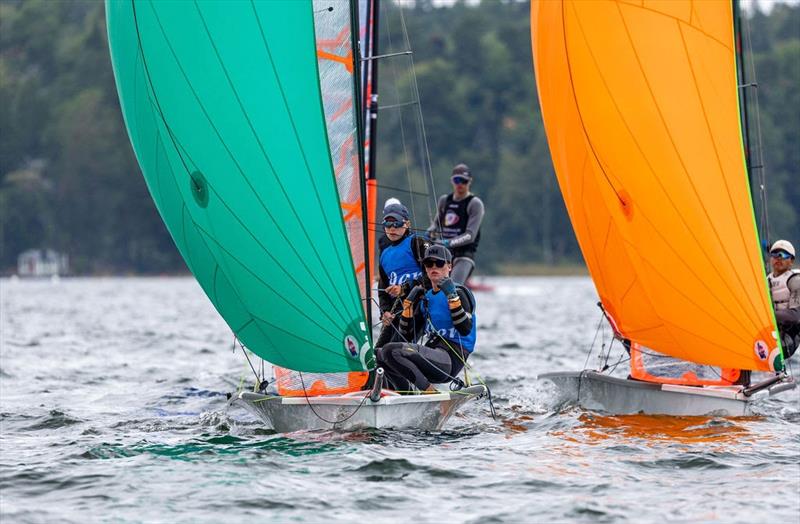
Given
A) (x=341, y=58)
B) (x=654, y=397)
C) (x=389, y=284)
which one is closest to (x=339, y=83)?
(x=341, y=58)

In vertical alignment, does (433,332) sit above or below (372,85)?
below

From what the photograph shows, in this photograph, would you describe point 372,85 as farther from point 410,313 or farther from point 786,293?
point 786,293

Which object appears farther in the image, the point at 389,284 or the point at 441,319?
the point at 389,284

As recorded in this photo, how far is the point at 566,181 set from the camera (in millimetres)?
13109

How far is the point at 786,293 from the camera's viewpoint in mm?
13102

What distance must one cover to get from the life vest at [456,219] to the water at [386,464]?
1.75m

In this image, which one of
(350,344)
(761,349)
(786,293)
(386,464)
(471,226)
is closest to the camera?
(386,464)

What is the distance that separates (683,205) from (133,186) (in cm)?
8520

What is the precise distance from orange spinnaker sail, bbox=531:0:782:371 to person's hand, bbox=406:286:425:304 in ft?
6.84

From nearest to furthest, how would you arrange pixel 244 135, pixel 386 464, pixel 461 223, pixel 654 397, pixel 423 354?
pixel 386 464, pixel 244 135, pixel 423 354, pixel 654 397, pixel 461 223

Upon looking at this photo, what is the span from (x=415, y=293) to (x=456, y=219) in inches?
104

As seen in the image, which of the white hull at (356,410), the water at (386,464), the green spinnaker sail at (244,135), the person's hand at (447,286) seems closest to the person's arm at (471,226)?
the water at (386,464)

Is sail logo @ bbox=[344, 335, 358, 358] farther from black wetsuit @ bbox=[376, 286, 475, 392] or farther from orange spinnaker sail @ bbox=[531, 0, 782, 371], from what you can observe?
orange spinnaker sail @ bbox=[531, 0, 782, 371]

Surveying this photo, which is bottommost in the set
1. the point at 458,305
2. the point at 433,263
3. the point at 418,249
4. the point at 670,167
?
the point at 458,305
